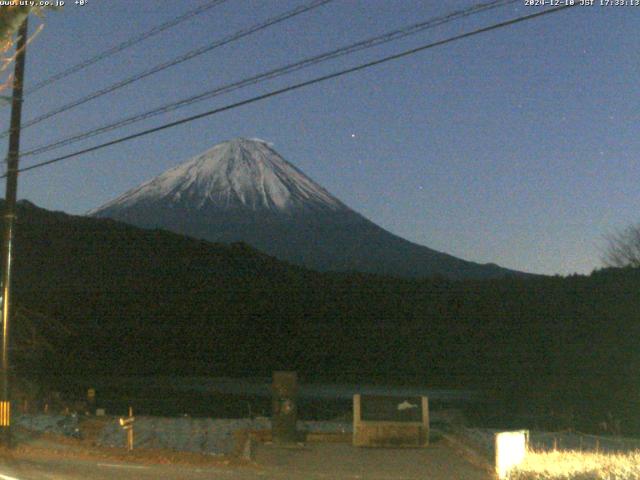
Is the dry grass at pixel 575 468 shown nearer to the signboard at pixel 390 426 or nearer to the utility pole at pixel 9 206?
the signboard at pixel 390 426

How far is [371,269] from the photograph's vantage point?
521 ft

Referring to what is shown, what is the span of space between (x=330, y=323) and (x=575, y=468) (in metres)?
63.4

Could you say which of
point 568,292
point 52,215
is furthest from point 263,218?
point 568,292

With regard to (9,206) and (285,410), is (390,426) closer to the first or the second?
(285,410)

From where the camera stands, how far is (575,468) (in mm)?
13305

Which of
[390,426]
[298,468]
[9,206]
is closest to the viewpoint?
[298,468]

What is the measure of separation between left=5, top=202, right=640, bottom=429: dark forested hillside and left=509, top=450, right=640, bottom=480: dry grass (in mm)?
26457

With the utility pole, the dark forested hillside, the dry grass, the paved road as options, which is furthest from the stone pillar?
the dark forested hillside

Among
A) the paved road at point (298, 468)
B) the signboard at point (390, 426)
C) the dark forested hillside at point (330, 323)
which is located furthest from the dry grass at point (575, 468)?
the dark forested hillside at point (330, 323)

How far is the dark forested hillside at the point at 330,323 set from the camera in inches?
2275

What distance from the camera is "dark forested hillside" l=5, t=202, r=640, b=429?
5778 centimetres

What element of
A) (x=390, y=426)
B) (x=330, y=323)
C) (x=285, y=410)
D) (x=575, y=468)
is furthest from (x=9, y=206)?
(x=330, y=323)

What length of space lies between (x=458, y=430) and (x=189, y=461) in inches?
440

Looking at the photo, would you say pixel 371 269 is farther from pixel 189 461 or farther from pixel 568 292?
pixel 189 461
